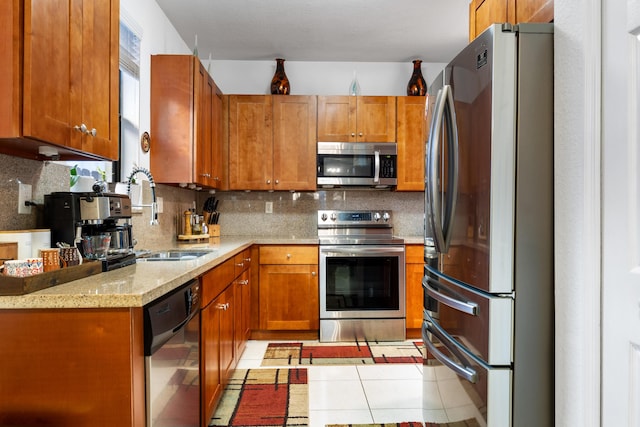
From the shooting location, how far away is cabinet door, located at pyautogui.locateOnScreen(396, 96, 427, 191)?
371 cm

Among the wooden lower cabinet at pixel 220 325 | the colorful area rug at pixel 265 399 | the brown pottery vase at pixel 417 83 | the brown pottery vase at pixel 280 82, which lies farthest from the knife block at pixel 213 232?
the brown pottery vase at pixel 417 83

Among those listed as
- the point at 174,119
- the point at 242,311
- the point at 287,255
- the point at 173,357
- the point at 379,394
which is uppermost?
the point at 174,119

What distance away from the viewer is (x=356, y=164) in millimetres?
3676

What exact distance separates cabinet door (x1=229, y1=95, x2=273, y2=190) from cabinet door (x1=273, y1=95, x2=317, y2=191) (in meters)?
0.07

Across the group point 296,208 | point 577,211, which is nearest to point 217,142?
point 296,208

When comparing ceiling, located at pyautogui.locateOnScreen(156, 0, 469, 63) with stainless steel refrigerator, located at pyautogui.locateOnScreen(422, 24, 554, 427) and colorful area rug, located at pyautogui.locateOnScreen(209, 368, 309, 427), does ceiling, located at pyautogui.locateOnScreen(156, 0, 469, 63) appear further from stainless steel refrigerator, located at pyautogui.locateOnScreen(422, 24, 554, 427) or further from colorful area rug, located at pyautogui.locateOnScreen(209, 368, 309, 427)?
colorful area rug, located at pyautogui.locateOnScreen(209, 368, 309, 427)

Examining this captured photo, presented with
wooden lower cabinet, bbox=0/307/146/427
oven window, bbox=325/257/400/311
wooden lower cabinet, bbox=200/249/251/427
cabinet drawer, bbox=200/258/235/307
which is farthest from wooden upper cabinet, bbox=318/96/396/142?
wooden lower cabinet, bbox=0/307/146/427

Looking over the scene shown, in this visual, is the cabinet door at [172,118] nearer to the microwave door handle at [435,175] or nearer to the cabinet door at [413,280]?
the microwave door handle at [435,175]

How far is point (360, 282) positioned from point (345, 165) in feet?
3.57

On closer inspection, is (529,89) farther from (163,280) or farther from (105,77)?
(105,77)

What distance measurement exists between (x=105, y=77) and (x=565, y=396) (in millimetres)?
2072

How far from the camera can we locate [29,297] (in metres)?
1.11

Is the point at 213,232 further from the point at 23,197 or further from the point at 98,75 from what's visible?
the point at 98,75

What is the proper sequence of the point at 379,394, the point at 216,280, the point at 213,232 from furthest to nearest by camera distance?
the point at 213,232 < the point at 379,394 < the point at 216,280
